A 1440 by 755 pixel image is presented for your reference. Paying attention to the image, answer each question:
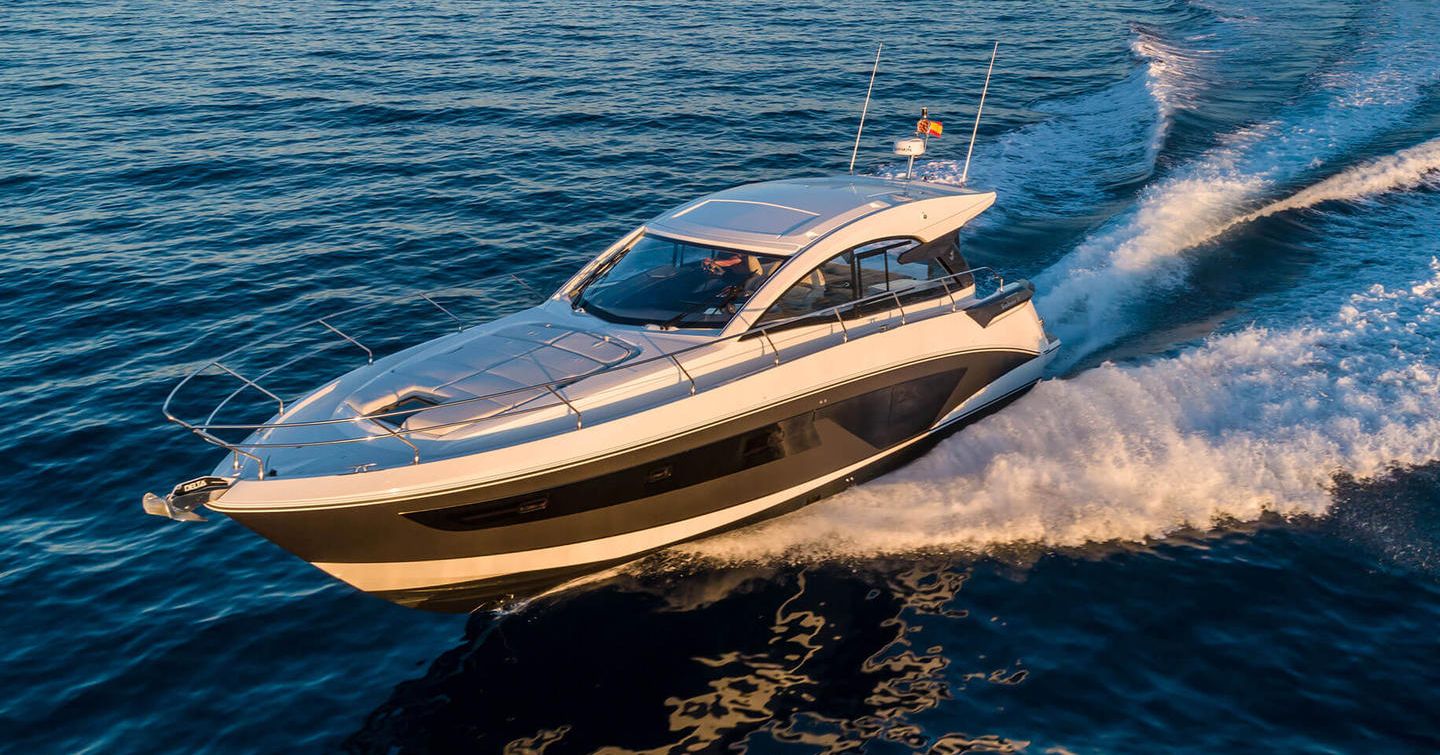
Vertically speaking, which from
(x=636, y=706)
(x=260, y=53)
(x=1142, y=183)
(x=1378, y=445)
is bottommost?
(x=636, y=706)

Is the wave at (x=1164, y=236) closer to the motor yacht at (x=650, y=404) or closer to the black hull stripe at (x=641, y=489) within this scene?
the motor yacht at (x=650, y=404)

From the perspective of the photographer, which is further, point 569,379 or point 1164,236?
point 1164,236

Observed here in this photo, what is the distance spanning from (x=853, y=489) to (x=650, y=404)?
8.91 ft

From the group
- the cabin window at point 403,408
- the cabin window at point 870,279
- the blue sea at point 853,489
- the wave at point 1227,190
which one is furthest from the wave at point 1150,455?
the cabin window at point 403,408

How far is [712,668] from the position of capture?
9070mm

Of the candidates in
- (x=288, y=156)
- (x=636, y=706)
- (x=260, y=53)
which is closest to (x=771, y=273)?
(x=636, y=706)

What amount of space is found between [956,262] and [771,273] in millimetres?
2760

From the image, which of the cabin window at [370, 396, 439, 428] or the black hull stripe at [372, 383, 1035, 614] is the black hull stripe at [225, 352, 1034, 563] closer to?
the black hull stripe at [372, 383, 1035, 614]

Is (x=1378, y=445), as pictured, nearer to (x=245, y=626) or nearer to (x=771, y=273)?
(x=771, y=273)

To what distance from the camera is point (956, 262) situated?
40.1 ft

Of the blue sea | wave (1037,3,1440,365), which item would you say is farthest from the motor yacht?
wave (1037,3,1440,365)

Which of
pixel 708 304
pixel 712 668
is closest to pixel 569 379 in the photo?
pixel 708 304

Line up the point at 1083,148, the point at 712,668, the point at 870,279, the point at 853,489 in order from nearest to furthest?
the point at 712,668 < the point at 853,489 < the point at 870,279 < the point at 1083,148

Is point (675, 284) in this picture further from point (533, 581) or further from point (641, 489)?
point (533, 581)
